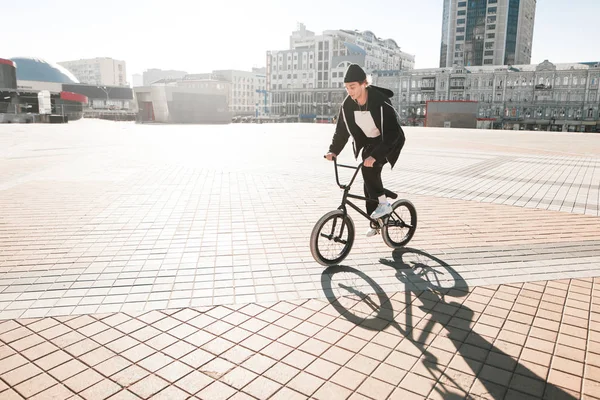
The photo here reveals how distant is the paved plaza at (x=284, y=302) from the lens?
2.74 meters

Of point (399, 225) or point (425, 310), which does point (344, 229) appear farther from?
point (425, 310)

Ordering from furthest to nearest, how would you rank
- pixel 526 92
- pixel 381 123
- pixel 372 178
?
1. pixel 526 92
2. pixel 372 178
3. pixel 381 123

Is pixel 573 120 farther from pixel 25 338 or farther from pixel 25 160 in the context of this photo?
pixel 25 338

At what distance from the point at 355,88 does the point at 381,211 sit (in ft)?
4.54

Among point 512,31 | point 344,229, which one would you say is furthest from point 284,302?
point 512,31

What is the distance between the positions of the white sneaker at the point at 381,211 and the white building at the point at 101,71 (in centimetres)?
19798

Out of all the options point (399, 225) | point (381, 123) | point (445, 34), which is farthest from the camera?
point (445, 34)

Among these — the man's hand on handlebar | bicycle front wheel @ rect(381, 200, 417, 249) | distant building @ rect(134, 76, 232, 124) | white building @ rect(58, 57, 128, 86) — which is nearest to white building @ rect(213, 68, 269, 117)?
white building @ rect(58, 57, 128, 86)

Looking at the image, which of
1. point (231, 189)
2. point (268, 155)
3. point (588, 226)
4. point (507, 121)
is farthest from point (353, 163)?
point (507, 121)

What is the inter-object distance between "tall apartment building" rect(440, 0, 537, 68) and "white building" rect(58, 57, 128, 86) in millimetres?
129687

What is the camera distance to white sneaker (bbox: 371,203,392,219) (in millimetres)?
4953

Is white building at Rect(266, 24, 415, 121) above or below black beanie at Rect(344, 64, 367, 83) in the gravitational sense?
above

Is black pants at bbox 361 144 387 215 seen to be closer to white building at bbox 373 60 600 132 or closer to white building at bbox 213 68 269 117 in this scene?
white building at bbox 373 60 600 132

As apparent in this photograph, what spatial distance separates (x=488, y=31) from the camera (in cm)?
11994
